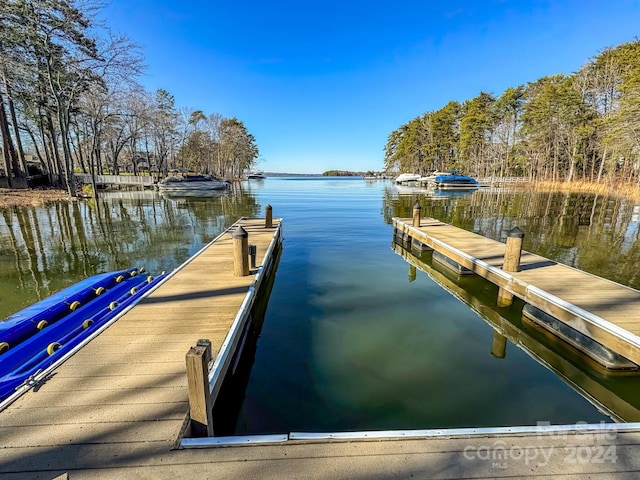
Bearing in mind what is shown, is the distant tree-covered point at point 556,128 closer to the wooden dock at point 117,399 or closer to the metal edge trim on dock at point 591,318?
the metal edge trim on dock at point 591,318

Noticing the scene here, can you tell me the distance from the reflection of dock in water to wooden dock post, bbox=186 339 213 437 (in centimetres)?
384

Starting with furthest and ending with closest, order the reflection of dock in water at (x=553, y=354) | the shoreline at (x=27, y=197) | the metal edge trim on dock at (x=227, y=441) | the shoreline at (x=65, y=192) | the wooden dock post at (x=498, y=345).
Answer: the shoreline at (x=65, y=192), the shoreline at (x=27, y=197), the wooden dock post at (x=498, y=345), the reflection of dock in water at (x=553, y=354), the metal edge trim on dock at (x=227, y=441)

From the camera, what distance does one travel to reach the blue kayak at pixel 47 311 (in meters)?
3.63

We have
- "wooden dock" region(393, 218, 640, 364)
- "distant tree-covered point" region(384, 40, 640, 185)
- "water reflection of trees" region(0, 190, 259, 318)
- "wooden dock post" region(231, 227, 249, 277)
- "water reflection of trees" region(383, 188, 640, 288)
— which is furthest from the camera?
"distant tree-covered point" region(384, 40, 640, 185)

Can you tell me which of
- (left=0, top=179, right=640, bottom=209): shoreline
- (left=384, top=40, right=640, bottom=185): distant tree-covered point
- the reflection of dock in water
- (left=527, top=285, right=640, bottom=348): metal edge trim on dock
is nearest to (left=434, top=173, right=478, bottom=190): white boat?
(left=0, top=179, right=640, bottom=209): shoreline

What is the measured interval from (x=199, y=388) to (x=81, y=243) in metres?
10.2

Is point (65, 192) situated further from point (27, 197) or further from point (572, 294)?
point (572, 294)

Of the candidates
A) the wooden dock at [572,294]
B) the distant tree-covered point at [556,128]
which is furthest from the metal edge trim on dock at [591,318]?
the distant tree-covered point at [556,128]

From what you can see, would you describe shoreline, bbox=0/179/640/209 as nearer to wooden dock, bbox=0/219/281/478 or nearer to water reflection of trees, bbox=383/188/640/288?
water reflection of trees, bbox=383/188/640/288

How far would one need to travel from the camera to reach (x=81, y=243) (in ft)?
32.1

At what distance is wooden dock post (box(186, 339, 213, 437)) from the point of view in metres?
2.13

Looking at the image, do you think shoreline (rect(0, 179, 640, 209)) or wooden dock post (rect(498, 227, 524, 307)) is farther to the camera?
shoreline (rect(0, 179, 640, 209))

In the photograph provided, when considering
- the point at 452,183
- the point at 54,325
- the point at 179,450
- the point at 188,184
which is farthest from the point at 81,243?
the point at 452,183

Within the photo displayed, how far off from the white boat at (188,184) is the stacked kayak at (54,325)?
28.3 m
